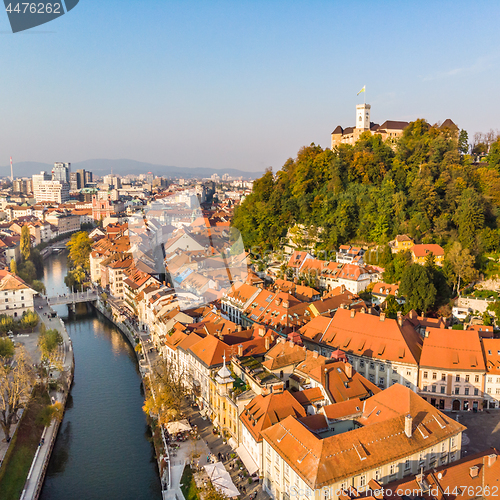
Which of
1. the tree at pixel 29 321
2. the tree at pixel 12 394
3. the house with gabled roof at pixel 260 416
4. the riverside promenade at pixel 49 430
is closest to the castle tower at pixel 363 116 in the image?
the riverside promenade at pixel 49 430

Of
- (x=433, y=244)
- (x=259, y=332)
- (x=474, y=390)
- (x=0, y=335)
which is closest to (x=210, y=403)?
(x=259, y=332)

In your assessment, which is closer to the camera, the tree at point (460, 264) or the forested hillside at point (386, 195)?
the tree at point (460, 264)

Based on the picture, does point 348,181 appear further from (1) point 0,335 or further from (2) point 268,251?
(1) point 0,335

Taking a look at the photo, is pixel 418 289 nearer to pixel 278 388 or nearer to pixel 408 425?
pixel 278 388

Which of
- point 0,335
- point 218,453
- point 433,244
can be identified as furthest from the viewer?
point 433,244

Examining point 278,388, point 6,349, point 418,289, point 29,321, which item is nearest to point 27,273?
point 29,321

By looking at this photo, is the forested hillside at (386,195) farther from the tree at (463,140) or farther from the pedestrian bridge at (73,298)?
the pedestrian bridge at (73,298)
